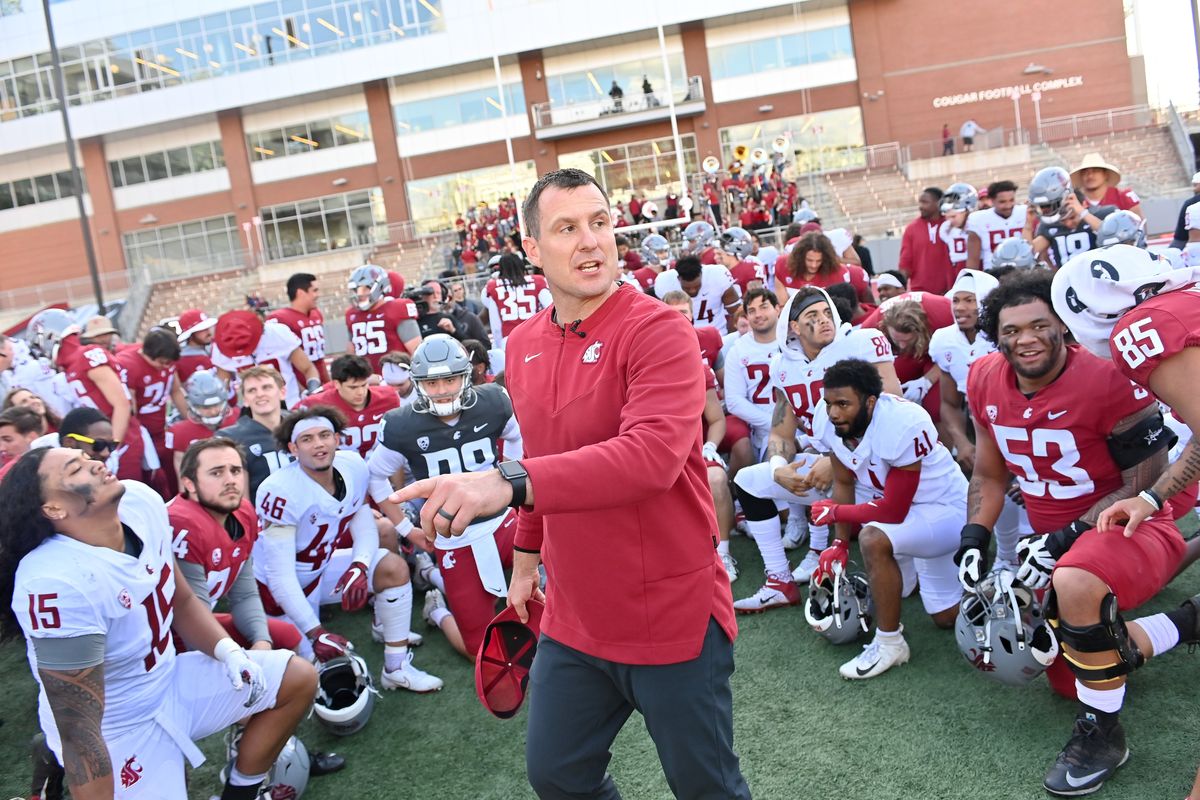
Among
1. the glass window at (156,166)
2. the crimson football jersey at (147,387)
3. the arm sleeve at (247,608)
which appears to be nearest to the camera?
the arm sleeve at (247,608)

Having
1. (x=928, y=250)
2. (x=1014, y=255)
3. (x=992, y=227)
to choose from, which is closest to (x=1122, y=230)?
(x=1014, y=255)

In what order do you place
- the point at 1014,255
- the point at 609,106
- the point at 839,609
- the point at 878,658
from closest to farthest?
the point at 878,658 → the point at 839,609 → the point at 1014,255 → the point at 609,106

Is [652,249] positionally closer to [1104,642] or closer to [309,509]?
[309,509]

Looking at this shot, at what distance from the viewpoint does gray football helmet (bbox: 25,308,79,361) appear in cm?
892

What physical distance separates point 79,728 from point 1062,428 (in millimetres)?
3798

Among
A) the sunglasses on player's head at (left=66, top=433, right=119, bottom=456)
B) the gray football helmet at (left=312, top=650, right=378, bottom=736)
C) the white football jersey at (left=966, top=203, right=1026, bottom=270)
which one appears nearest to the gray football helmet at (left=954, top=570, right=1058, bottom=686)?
the gray football helmet at (left=312, top=650, right=378, bottom=736)

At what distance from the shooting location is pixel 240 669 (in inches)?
146

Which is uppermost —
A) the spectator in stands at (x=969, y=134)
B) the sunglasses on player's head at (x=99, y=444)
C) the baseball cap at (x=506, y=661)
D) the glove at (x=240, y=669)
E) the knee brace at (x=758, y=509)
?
the spectator in stands at (x=969, y=134)

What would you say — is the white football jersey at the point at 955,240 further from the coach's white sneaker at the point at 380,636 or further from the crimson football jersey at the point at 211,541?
the crimson football jersey at the point at 211,541

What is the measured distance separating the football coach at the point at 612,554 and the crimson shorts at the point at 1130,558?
160 centimetres

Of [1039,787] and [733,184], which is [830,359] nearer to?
[1039,787]

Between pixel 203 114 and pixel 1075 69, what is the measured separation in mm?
31658

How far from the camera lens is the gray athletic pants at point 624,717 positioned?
251cm

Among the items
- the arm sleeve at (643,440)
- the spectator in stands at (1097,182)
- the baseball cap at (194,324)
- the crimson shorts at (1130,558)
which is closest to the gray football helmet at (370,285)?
the baseball cap at (194,324)
